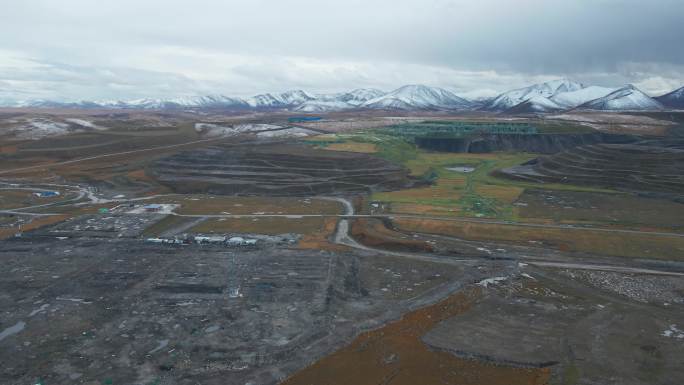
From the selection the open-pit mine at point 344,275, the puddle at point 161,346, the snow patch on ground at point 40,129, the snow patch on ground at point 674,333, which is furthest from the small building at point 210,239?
the snow patch on ground at point 40,129

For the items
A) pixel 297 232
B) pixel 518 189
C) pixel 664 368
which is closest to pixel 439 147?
pixel 518 189

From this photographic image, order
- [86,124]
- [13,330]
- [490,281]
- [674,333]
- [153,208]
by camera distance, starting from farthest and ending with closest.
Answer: [86,124] → [153,208] → [490,281] → [13,330] → [674,333]

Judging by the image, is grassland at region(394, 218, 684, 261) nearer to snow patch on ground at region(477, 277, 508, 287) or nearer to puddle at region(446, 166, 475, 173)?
snow patch on ground at region(477, 277, 508, 287)

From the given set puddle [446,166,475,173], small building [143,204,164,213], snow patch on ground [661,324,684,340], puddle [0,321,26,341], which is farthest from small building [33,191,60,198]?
snow patch on ground [661,324,684,340]

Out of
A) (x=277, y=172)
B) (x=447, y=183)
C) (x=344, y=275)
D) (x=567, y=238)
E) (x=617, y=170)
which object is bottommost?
(x=344, y=275)

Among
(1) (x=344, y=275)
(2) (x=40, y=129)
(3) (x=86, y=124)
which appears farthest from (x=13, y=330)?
(3) (x=86, y=124)

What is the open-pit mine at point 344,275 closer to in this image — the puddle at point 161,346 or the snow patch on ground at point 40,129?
the puddle at point 161,346

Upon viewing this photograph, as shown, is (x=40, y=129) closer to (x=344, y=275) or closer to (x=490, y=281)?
(x=344, y=275)
